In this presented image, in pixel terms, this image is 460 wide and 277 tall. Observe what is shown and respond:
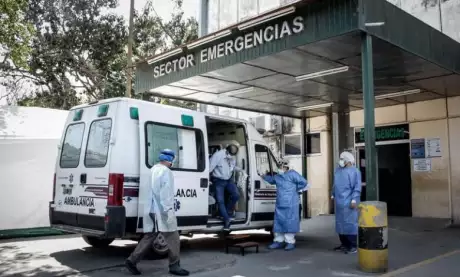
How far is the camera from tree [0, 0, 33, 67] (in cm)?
1062

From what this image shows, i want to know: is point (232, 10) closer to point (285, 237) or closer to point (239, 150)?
point (239, 150)

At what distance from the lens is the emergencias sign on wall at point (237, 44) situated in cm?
790

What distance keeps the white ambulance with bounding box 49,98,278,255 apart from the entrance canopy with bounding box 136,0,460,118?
155cm

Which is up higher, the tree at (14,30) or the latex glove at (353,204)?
the tree at (14,30)

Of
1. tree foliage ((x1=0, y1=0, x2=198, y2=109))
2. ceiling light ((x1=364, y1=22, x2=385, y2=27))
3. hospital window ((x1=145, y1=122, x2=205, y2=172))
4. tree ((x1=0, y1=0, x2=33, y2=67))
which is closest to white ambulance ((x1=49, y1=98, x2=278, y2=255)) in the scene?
hospital window ((x1=145, y1=122, x2=205, y2=172))

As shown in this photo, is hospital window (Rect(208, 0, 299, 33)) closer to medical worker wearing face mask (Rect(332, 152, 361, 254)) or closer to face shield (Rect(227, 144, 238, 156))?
face shield (Rect(227, 144, 238, 156))

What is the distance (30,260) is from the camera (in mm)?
7387

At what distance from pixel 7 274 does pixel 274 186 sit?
16.6 feet

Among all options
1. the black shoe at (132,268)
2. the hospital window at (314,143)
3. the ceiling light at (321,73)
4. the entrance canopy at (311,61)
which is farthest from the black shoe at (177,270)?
the hospital window at (314,143)

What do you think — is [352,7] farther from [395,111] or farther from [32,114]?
[32,114]

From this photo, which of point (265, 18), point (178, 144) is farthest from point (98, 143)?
point (265, 18)

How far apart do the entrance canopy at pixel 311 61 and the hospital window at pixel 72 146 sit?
3.03 meters

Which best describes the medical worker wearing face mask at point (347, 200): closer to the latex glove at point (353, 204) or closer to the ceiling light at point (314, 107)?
the latex glove at point (353, 204)

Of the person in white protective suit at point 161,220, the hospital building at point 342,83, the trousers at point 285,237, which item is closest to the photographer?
the person in white protective suit at point 161,220
